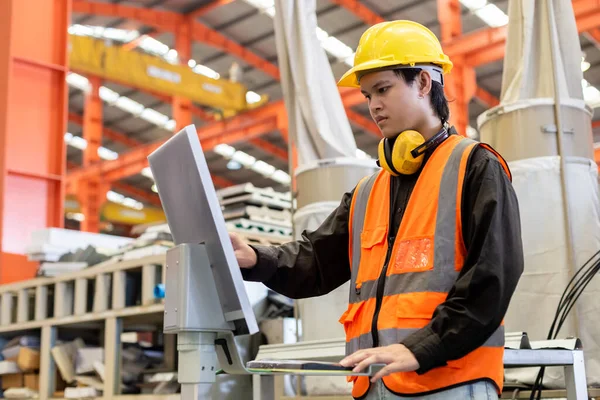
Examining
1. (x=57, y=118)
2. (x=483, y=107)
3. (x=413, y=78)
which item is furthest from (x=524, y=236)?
(x=483, y=107)

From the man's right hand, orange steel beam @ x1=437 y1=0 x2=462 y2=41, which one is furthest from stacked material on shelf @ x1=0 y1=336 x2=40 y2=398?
orange steel beam @ x1=437 y1=0 x2=462 y2=41

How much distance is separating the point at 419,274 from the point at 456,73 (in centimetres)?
1320

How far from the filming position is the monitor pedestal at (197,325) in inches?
69.2

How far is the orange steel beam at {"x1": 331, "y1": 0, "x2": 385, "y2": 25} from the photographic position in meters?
16.1

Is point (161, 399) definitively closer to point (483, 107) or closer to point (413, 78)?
point (413, 78)

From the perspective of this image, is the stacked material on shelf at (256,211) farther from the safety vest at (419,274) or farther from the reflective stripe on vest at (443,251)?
the reflective stripe on vest at (443,251)

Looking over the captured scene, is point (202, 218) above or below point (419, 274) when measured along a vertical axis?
above

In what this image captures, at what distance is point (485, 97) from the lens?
1823cm

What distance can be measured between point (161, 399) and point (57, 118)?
4.67 m

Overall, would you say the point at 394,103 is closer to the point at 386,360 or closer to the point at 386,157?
the point at 386,157

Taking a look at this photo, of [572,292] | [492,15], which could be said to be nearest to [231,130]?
[492,15]

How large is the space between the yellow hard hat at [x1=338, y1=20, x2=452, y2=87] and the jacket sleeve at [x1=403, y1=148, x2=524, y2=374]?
0.37 meters

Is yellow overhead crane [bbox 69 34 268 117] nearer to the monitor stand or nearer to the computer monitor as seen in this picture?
the computer monitor

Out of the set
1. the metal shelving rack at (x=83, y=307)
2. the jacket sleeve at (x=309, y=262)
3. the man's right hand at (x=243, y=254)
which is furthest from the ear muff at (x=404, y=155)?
the metal shelving rack at (x=83, y=307)
